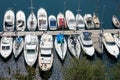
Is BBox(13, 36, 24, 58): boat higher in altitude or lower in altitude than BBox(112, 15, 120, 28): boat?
lower

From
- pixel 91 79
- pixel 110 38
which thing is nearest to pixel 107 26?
pixel 110 38

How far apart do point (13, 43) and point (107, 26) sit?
20.7 metres

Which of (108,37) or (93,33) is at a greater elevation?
(93,33)

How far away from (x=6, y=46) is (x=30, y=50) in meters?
4.51

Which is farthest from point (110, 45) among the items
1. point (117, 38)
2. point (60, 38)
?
point (60, 38)

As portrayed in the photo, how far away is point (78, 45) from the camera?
58.1m

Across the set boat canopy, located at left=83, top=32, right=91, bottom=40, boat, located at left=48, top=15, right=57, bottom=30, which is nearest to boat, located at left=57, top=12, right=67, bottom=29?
boat, located at left=48, top=15, right=57, bottom=30

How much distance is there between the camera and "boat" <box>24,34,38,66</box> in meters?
54.2

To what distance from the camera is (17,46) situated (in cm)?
5709

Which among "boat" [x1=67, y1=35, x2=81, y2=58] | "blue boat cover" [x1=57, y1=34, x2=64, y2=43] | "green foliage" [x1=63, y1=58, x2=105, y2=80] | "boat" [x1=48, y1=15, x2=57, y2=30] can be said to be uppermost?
"boat" [x1=48, y1=15, x2=57, y2=30]

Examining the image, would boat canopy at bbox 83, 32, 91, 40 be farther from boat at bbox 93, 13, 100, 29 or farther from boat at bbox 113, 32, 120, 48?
boat at bbox 93, 13, 100, 29

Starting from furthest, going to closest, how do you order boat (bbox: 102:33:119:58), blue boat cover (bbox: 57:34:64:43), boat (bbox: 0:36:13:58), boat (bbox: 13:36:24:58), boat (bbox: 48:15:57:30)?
1. boat (bbox: 48:15:57:30)
2. blue boat cover (bbox: 57:34:64:43)
3. boat (bbox: 102:33:119:58)
4. boat (bbox: 13:36:24:58)
5. boat (bbox: 0:36:13:58)

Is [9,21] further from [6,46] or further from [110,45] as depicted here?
[110,45]

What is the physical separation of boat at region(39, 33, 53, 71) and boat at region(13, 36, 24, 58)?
3.50m
